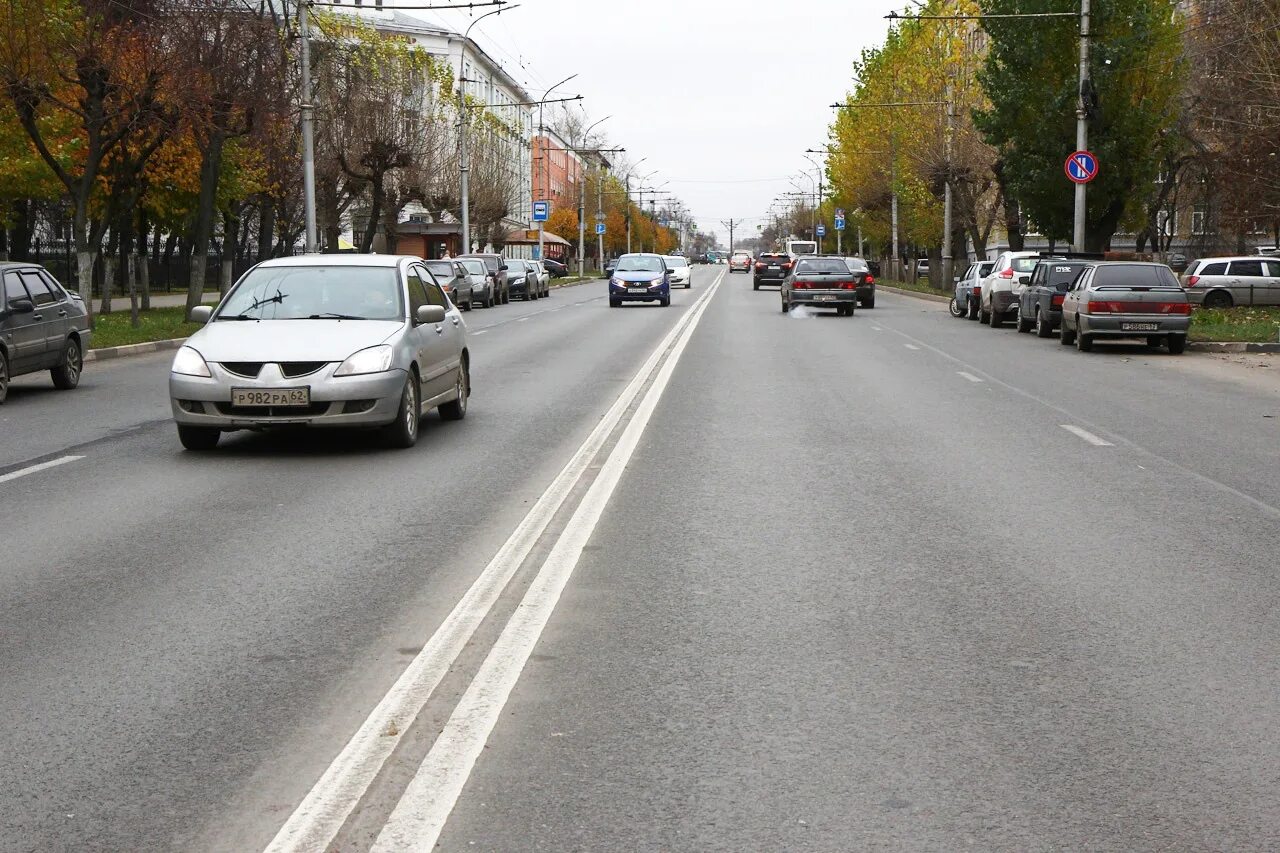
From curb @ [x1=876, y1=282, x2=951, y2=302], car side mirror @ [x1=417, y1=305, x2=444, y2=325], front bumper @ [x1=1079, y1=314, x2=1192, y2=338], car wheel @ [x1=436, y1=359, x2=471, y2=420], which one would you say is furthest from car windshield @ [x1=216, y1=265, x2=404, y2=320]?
curb @ [x1=876, y1=282, x2=951, y2=302]

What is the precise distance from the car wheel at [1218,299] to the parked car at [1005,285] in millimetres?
9089

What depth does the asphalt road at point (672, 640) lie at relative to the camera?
13.6 feet

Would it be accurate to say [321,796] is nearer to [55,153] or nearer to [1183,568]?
[1183,568]

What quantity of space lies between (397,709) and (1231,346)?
23.0 metres

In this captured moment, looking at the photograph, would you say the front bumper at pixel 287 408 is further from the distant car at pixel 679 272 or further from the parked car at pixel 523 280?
the distant car at pixel 679 272

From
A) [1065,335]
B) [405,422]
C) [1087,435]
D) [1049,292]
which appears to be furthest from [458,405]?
[1049,292]

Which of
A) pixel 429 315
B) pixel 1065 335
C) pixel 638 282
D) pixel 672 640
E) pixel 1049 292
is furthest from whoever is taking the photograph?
pixel 638 282

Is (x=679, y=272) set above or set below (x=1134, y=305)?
above

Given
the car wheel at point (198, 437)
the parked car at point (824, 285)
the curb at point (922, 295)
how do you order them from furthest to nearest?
the curb at point (922, 295)
the parked car at point (824, 285)
the car wheel at point (198, 437)

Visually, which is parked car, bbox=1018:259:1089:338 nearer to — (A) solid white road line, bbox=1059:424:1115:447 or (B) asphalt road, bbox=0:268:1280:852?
(A) solid white road line, bbox=1059:424:1115:447

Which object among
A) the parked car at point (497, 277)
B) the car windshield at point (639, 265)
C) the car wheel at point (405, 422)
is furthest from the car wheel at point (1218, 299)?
the car wheel at point (405, 422)

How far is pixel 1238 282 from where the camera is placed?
138 feet

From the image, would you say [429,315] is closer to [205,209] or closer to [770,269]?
[205,209]

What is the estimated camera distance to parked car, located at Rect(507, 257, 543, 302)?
57500 mm
